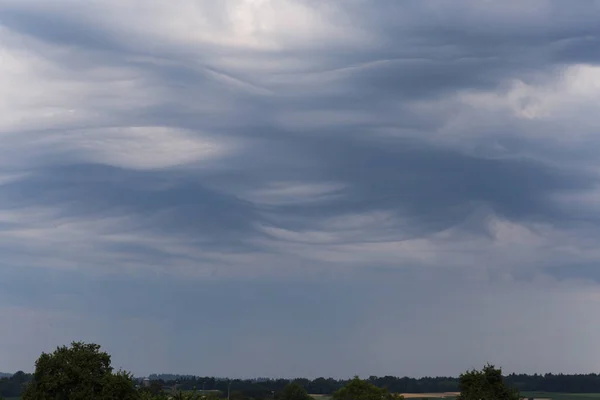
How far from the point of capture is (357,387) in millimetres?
165125

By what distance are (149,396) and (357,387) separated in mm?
70887

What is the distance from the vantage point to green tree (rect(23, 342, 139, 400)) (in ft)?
344

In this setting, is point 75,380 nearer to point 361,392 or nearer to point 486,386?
point 486,386

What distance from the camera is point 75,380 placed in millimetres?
106062

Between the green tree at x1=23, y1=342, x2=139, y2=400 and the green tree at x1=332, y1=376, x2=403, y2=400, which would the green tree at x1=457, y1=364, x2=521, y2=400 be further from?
the green tree at x1=332, y1=376, x2=403, y2=400

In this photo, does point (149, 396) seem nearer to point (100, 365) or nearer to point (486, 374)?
point (100, 365)

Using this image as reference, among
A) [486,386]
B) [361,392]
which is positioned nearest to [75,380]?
[486,386]

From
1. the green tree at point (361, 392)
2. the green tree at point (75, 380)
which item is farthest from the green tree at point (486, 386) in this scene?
the green tree at point (361, 392)

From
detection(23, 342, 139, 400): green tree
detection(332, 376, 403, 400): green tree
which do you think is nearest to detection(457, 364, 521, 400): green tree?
detection(23, 342, 139, 400): green tree

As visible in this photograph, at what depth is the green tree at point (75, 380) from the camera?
10500 centimetres

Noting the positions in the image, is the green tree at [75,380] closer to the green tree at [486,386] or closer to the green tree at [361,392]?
the green tree at [486,386]

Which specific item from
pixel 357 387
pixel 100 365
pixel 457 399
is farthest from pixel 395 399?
pixel 100 365

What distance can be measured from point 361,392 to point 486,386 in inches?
→ 2616

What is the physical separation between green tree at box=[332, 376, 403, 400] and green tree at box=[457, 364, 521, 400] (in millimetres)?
61823
